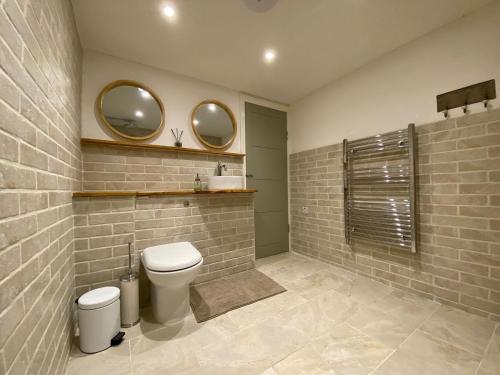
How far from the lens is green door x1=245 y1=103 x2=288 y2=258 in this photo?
112 inches

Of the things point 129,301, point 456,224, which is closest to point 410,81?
point 456,224

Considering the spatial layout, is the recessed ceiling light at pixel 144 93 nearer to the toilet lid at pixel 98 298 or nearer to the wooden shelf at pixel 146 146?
the wooden shelf at pixel 146 146

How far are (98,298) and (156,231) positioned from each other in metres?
0.68

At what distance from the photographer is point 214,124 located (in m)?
2.54

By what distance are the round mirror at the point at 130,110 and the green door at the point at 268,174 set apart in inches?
45.6

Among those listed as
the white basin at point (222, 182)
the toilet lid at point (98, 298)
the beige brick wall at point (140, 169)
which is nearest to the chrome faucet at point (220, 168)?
the beige brick wall at point (140, 169)

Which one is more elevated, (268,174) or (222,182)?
(268,174)

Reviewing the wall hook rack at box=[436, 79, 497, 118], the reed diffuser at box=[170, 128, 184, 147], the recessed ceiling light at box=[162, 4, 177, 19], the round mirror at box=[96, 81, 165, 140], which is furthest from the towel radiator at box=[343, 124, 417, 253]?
the round mirror at box=[96, 81, 165, 140]

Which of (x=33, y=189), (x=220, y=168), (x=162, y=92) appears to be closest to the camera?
(x=33, y=189)

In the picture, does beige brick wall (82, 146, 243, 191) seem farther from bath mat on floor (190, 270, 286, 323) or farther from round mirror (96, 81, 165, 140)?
bath mat on floor (190, 270, 286, 323)

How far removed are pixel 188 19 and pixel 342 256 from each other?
111 inches

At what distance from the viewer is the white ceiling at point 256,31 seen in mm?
1504

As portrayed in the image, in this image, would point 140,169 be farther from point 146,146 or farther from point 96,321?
point 96,321

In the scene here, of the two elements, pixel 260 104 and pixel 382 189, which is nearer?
pixel 382 189
